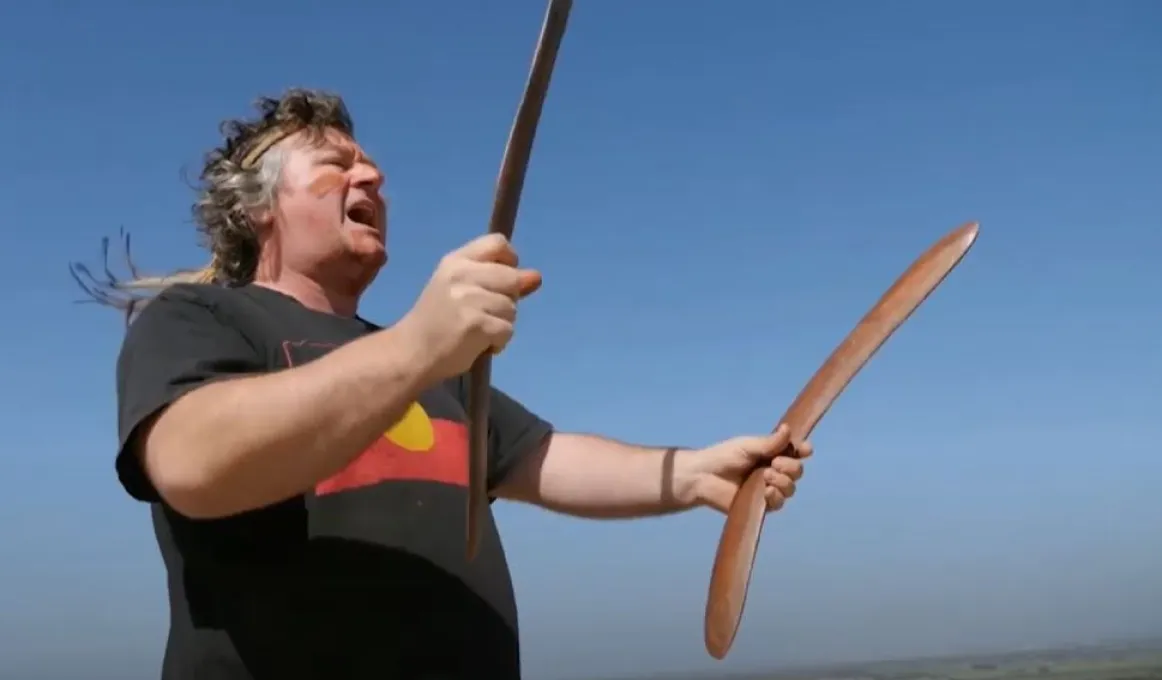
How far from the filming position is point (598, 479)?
3613 mm

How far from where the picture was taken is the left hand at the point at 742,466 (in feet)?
10.3

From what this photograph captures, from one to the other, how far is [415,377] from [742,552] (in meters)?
1.14

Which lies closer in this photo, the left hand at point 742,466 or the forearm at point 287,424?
the forearm at point 287,424

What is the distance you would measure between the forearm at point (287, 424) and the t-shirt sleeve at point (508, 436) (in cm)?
147

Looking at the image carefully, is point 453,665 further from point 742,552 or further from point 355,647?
point 742,552

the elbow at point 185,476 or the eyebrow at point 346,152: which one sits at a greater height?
the eyebrow at point 346,152

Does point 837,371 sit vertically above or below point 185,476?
above

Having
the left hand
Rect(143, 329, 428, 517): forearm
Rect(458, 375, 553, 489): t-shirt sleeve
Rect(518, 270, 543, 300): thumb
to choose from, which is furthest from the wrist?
Rect(143, 329, 428, 517): forearm

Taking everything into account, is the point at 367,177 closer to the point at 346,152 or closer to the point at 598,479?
the point at 346,152

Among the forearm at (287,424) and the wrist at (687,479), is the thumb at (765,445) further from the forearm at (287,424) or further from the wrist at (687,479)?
the forearm at (287,424)

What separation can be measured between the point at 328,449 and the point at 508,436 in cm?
157

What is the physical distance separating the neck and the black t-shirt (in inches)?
10.1

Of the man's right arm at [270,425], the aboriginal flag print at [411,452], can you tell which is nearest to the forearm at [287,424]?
the man's right arm at [270,425]

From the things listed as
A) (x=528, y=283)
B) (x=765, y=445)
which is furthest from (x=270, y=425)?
(x=765, y=445)
